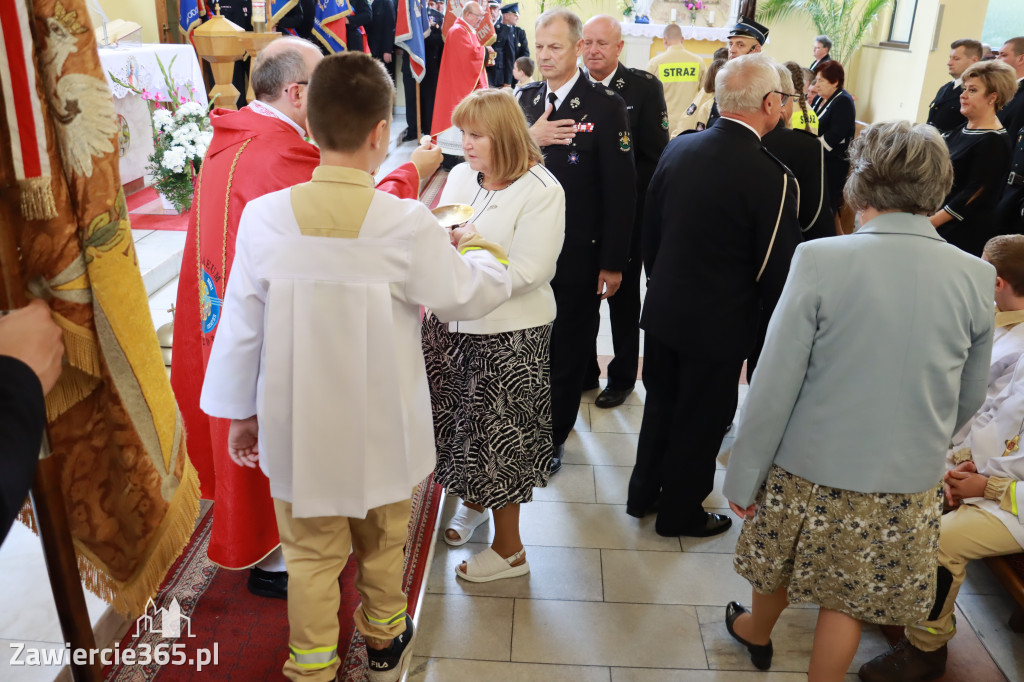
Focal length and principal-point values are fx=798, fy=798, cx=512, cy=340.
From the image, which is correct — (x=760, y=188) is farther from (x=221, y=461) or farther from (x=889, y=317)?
(x=221, y=461)

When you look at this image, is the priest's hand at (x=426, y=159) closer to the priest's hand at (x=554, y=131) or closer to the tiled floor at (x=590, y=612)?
the priest's hand at (x=554, y=131)

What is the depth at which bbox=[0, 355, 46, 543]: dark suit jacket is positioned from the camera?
2.68 ft

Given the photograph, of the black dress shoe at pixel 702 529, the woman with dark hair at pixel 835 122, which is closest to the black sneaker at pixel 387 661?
the black dress shoe at pixel 702 529

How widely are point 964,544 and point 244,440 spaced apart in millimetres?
1905

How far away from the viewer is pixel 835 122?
5871 millimetres

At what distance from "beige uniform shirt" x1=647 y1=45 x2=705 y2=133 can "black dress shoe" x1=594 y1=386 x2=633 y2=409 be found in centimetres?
367

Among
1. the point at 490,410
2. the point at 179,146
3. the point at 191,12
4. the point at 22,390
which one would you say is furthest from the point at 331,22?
the point at 22,390

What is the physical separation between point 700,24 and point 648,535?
10.2 meters

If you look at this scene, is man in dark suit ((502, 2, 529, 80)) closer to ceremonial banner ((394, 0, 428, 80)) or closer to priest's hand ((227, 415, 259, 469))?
ceremonial banner ((394, 0, 428, 80))

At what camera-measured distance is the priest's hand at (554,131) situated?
9.37 ft

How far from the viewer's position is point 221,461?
85.1 inches

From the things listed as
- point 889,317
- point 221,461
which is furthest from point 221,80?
point 889,317

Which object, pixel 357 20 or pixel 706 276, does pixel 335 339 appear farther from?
pixel 357 20

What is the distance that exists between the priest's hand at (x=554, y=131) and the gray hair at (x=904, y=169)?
4.34 feet
